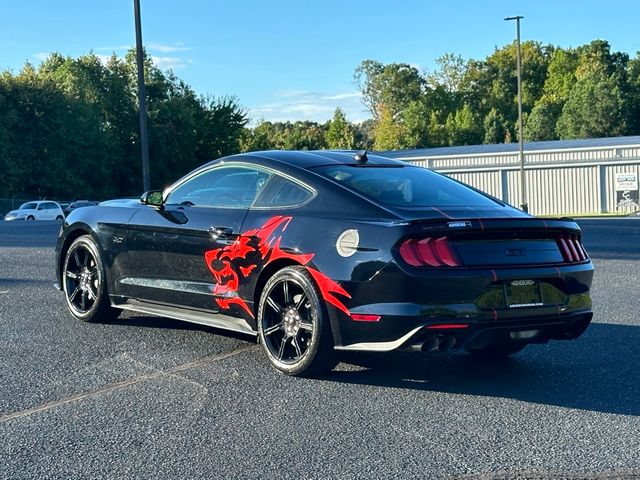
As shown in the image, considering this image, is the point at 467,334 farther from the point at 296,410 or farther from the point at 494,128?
the point at 494,128

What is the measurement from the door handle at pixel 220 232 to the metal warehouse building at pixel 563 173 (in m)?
43.6

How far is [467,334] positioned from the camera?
5.40 metres

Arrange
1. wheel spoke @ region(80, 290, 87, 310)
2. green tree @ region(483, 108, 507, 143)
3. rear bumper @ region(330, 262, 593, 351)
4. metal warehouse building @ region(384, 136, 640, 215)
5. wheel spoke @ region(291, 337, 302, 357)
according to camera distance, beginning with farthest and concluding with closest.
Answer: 1. green tree @ region(483, 108, 507, 143)
2. metal warehouse building @ region(384, 136, 640, 215)
3. wheel spoke @ region(80, 290, 87, 310)
4. wheel spoke @ region(291, 337, 302, 357)
5. rear bumper @ region(330, 262, 593, 351)

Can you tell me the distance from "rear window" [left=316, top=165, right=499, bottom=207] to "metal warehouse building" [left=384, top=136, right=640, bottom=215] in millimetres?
42868

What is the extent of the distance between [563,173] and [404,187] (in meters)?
44.7

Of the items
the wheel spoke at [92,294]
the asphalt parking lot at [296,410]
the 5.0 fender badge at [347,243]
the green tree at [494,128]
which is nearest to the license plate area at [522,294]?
the asphalt parking lot at [296,410]

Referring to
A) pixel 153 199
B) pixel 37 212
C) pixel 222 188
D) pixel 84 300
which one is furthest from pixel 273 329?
pixel 37 212

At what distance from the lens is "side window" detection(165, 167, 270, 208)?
21.6 ft

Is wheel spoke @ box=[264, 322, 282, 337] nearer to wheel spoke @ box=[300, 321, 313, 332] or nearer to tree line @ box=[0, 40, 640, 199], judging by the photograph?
wheel spoke @ box=[300, 321, 313, 332]

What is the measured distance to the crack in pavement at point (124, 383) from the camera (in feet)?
16.8

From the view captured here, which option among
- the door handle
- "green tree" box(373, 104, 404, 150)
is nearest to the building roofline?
"green tree" box(373, 104, 404, 150)

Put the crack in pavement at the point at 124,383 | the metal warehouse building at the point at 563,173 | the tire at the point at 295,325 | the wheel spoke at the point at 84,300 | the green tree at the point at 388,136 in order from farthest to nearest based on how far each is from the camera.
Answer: the green tree at the point at 388,136 < the metal warehouse building at the point at 563,173 < the wheel spoke at the point at 84,300 < the tire at the point at 295,325 < the crack in pavement at the point at 124,383

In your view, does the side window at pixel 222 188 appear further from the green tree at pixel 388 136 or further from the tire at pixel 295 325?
the green tree at pixel 388 136

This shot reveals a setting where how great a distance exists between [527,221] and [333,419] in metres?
1.87
